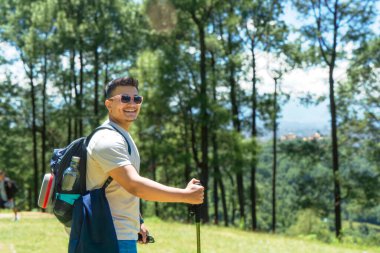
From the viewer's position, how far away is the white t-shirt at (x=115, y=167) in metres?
2.53

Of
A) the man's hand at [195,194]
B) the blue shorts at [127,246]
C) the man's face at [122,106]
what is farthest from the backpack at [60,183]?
the man's hand at [195,194]

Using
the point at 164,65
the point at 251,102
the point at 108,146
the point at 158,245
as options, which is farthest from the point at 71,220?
the point at 251,102

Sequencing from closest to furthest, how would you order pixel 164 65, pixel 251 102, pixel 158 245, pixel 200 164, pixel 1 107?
1. pixel 158 245
2. pixel 164 65
3. pixel 200 164
4. pixel 251 102
5. pixel 1 107

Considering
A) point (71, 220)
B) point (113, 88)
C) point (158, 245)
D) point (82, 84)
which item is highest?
point (82, 84)

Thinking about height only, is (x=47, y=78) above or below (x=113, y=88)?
above

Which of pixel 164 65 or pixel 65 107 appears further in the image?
pixel 65 107

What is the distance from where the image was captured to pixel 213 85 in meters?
26.4

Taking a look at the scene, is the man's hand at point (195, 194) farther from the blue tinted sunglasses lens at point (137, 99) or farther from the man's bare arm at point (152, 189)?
the blue tinted sunglasses lens at point (137, 99)

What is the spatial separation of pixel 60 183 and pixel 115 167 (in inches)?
16.1

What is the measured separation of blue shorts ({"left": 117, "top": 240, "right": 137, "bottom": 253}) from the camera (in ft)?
8.67

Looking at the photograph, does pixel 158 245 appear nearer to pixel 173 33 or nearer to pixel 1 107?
pixel 173 33

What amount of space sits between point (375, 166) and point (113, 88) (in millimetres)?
23445

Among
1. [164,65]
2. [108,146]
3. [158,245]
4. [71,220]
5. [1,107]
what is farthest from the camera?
[1,107]

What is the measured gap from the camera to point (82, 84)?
31.5m
